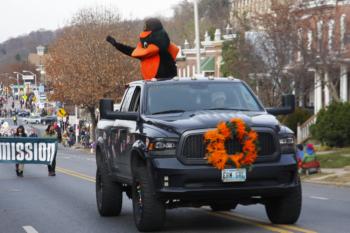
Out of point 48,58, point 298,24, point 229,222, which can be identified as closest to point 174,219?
point 229,222

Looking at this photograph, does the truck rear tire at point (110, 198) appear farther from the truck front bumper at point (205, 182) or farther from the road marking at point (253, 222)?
the truck front bumper at point (205, 182)

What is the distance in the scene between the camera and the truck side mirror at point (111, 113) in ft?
39.9

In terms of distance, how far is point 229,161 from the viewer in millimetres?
10898

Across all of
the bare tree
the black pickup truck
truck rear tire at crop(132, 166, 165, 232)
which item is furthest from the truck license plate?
the bare tree

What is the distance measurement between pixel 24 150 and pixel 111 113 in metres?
14.7

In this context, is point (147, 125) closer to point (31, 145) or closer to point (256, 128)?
point (256, 128)

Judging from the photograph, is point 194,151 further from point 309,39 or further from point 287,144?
point 309,39

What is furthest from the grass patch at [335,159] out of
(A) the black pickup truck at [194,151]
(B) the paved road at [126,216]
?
(A) the black pickup truck at [194,151]

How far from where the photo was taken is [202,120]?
37.0 ft

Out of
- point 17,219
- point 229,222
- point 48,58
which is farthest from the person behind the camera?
point 48,58

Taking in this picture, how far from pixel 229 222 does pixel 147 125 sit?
2067mm

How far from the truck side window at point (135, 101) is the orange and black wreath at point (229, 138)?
2.34 meters

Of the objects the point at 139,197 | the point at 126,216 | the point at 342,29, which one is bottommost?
the point at 126,216

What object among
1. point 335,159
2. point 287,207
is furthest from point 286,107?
point 335,159
